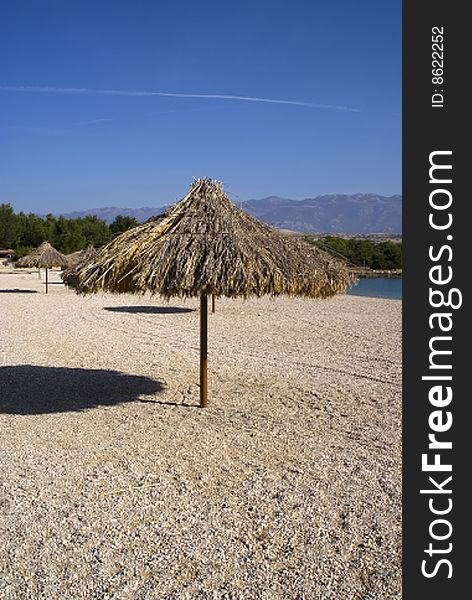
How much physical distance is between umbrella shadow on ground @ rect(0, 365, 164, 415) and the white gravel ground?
0.03 meters

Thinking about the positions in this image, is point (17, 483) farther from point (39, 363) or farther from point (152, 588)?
point (39, 363)

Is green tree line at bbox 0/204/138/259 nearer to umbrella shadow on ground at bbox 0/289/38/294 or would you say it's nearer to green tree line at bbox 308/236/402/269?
green tree line at bbox 308/236/402/269

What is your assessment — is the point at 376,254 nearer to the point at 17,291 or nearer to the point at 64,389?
the point at 17,291

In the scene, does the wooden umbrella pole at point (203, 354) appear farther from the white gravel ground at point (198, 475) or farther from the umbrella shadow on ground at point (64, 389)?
the umbrella shadow on ground at point (64, 389)

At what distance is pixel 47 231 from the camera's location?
4788 centimetres

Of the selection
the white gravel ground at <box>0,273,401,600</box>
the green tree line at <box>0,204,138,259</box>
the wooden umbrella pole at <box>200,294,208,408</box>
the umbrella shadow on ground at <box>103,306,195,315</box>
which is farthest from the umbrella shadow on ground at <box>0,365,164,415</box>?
the green tree line at <box>0,204,138,259</box>

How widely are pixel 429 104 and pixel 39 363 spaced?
6.25 meters

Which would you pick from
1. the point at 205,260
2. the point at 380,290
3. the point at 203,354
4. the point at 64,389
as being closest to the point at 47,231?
the point at 380,290

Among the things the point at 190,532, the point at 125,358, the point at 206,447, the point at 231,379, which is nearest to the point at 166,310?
the point at 125,358

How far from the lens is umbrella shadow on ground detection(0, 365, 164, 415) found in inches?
237

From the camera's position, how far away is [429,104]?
3512 millimetres

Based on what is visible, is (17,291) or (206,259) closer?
(206,259)

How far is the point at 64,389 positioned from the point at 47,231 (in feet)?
143

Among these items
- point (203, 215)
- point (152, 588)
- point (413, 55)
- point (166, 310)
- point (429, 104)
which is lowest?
point (152, 588)
